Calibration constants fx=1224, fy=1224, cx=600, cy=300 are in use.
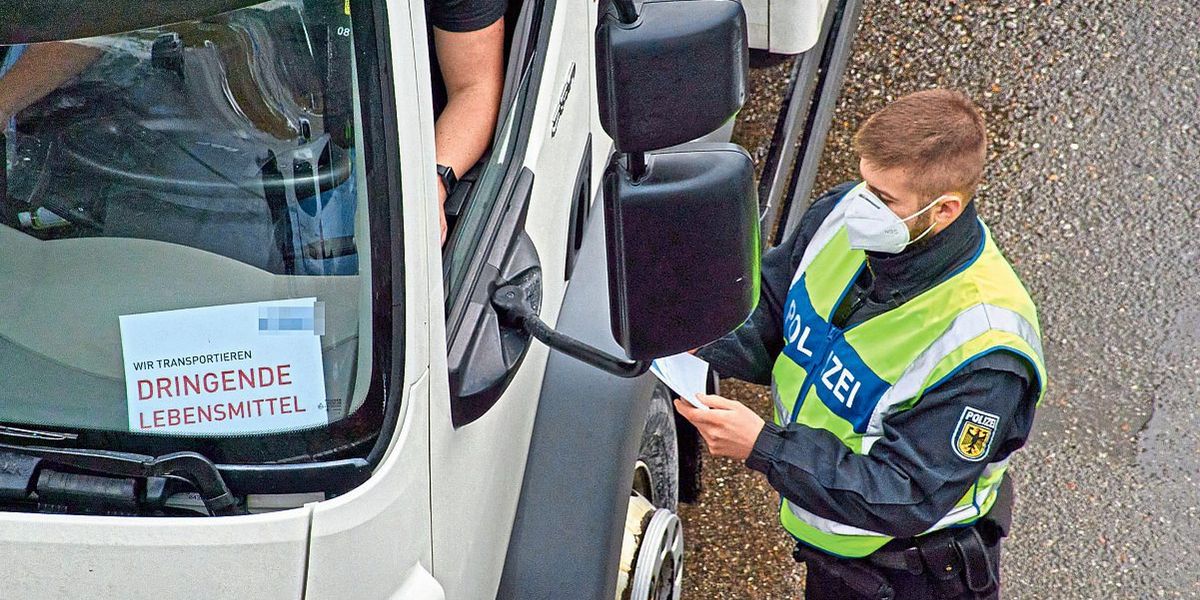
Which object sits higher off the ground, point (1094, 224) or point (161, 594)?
point (161, 594)

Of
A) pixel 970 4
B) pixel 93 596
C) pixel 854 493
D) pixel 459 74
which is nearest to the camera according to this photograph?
pixel 93 596

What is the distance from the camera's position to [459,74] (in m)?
2.29

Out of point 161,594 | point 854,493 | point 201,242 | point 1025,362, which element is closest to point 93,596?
point 161,594

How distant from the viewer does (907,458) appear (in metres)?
2.41

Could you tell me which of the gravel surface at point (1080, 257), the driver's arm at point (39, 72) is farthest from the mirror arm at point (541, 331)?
the gravel surface at point (1080, 257)

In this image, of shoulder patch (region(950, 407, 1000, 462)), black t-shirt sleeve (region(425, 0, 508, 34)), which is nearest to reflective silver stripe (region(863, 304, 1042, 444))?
shoulder patch (region(950, 407, 1000, 462))

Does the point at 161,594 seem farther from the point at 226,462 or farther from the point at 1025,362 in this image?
the point at 1025,362

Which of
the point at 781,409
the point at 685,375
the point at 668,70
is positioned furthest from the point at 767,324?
the point at 668,70

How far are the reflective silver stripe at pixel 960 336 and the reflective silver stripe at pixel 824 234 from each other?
39 centimetres

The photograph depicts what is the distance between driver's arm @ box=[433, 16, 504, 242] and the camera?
222 cm

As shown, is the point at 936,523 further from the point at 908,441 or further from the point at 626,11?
the point at 626,11

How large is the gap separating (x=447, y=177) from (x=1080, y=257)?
2968 mm

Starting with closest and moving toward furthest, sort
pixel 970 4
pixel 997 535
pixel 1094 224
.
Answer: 1. pixel 997 535
2. pixel 1094 224
3. pixel 970 4

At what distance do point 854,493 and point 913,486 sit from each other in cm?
12
